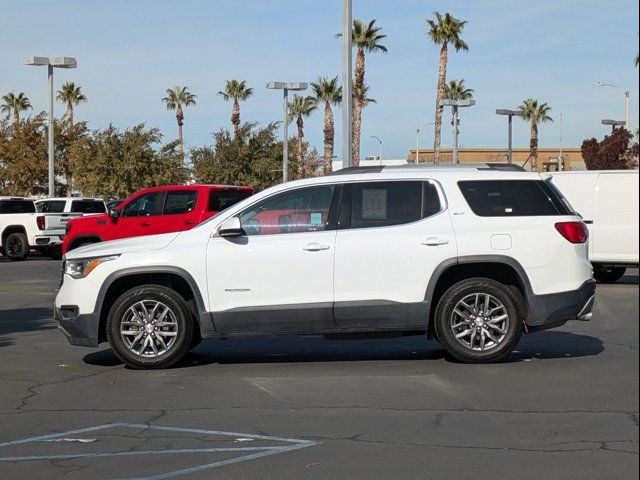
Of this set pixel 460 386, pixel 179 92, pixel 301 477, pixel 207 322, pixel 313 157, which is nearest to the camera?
pixel 301 477

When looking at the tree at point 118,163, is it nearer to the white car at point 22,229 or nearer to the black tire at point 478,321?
the white car at point 22,229

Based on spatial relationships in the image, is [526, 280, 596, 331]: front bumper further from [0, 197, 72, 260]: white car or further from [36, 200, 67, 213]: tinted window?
[36, 200, 67, 213]: tinted window

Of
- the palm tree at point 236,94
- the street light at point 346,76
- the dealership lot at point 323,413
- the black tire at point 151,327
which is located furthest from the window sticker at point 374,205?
the palm tree at point 236,94

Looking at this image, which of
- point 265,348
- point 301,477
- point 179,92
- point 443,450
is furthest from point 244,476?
point 179,92

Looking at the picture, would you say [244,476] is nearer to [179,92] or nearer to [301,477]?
[301,477]

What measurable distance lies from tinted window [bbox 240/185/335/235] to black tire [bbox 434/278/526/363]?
58.9 inches

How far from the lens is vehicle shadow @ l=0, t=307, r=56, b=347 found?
42.7 ft

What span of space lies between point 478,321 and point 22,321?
7.57 m

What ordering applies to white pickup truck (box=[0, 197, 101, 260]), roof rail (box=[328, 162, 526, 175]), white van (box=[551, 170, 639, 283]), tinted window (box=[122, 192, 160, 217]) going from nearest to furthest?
roof rail (box=[328, 162, 526, 175]), white van (box=[551, 170, 639, 283]), tinted window (box=[122, 192, 160, 217]), white pickup truck (box=[0, 197, 101, 260])

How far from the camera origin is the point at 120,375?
978cm

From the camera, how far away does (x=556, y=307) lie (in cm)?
969

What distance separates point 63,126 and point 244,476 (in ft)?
168

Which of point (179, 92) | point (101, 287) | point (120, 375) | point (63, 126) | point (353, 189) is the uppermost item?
point (179, 92)

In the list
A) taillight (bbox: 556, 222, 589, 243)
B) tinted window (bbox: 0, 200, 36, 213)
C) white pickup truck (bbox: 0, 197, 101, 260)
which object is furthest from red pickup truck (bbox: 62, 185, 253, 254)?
taillight (bbox: 556, 222, 589, 243)
